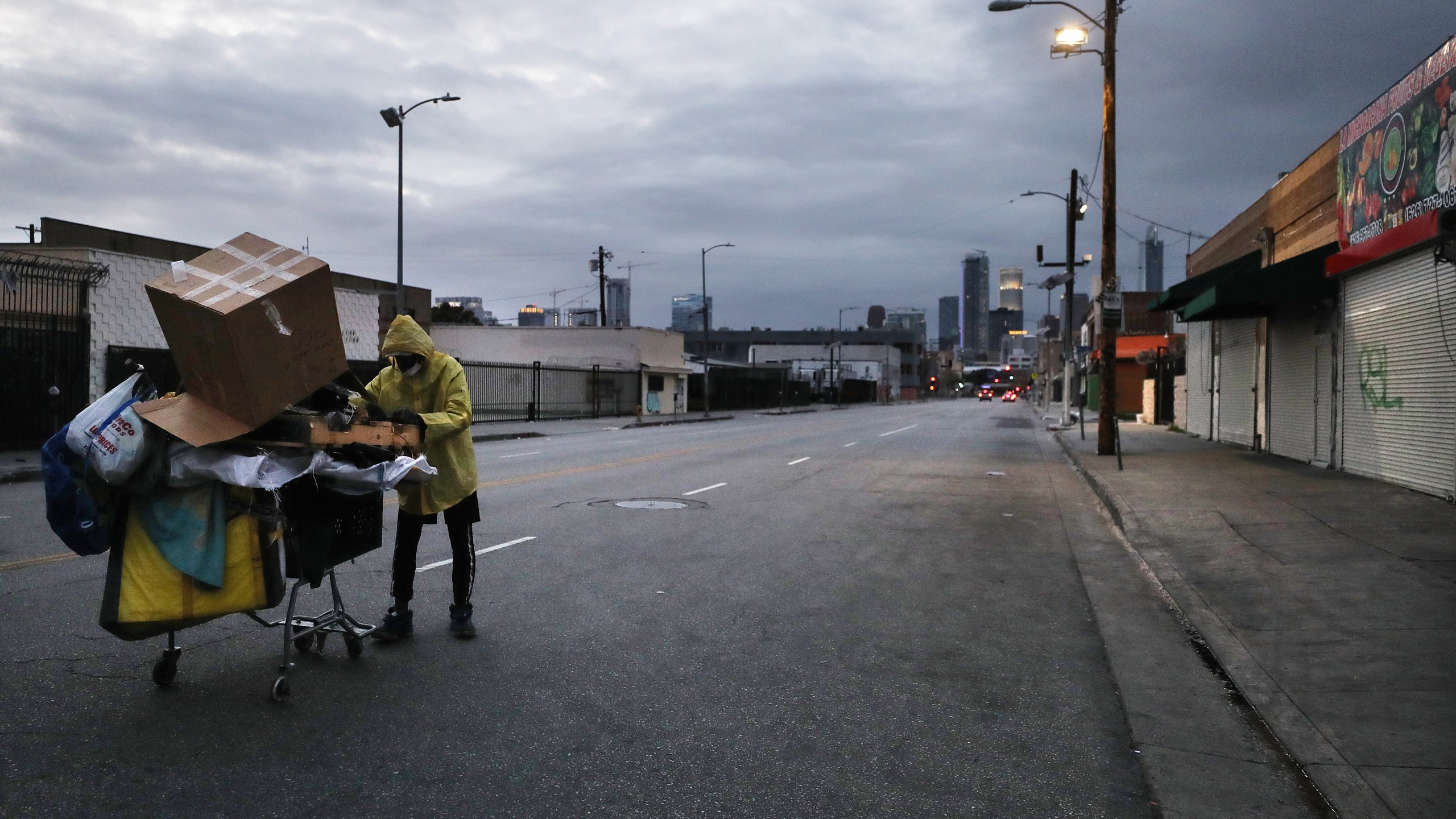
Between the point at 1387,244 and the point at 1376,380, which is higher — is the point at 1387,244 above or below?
above

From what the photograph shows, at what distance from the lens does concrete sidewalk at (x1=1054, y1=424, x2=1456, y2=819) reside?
440 centimetres

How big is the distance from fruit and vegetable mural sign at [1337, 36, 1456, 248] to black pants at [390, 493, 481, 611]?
34.6 feet

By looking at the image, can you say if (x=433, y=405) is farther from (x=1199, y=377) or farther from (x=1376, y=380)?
(x=1199, y=377)

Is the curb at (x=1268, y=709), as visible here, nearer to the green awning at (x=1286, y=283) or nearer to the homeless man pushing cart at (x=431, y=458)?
the homeless man pushing cart at (x=431, y=458)

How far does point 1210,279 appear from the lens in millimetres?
20047

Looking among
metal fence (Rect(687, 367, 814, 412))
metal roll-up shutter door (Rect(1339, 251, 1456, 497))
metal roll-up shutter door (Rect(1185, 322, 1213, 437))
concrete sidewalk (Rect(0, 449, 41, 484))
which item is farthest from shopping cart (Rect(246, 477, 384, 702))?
metal fence (Rect(687, 367, 814, 412))

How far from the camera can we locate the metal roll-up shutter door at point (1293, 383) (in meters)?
16.8

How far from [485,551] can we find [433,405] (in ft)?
11.1

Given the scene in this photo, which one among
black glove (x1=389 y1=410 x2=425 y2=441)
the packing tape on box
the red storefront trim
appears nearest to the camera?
the packing tape on box

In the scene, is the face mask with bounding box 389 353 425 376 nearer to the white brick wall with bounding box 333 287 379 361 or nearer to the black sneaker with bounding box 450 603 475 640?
the black sneaker with bounding box 450 603 475 640

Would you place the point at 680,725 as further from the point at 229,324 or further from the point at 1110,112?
the point at 1110,112

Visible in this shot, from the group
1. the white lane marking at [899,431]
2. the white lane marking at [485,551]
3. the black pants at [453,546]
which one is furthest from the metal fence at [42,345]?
the white lane marking at [899,431]

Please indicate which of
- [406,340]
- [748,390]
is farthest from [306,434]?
[748,390]

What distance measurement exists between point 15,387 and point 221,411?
19.5 m
